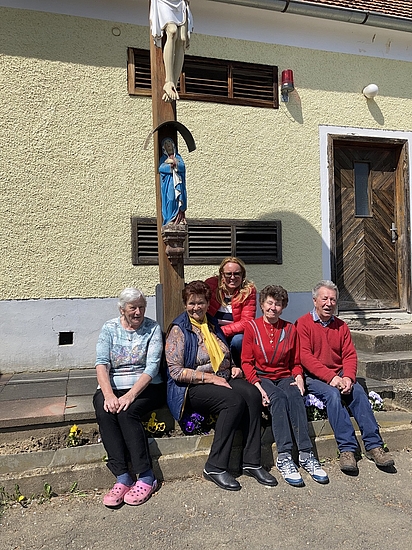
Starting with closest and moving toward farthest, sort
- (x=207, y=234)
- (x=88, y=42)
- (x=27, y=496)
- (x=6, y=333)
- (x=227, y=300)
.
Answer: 1. (x=27, y=496)
2. (x=227, y=300)
3. (x=6, y=333)
4. (x=88, y=42)
5. (x=207, y=234)

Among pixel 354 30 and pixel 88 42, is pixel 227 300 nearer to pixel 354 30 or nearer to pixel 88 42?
pixel 88 42

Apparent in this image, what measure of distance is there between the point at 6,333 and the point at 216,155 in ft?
10.5

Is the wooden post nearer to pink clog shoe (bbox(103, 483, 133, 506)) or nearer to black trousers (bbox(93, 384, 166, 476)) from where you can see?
black trousers (bbox(93, 384, 166, 476))

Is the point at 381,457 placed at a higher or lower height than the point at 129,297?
lower

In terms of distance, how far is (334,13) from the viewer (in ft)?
19.5

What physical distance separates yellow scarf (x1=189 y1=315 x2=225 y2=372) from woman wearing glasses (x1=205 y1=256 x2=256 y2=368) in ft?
1.46

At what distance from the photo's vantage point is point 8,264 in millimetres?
5082

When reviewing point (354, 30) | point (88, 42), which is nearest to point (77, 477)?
point (88, 42)

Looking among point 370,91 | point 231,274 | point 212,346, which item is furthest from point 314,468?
point 370,91

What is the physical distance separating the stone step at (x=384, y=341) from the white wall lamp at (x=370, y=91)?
127 inches

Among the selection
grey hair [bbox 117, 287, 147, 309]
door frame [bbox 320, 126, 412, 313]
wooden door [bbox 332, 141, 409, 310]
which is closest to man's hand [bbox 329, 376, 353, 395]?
grey hair [bbox 117, 287, 147, 309]

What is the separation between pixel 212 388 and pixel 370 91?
4857 mm

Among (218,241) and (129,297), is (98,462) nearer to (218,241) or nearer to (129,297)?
(129,297)

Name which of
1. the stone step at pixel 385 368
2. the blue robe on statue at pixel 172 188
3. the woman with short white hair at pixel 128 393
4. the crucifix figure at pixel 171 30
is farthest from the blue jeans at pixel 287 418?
the crucifix figure at pixel 171 30
